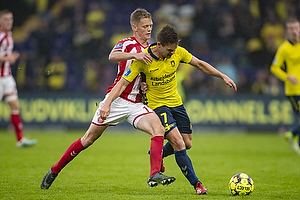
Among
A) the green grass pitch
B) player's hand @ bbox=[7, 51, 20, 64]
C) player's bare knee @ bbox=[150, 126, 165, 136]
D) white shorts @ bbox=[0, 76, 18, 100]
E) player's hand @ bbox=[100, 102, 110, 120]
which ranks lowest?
the green grass pitch

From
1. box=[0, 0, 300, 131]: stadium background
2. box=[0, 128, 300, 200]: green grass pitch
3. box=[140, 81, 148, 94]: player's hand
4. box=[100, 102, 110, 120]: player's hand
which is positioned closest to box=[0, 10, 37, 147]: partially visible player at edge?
box=[0, 128, 300, 200]: green grass pitch

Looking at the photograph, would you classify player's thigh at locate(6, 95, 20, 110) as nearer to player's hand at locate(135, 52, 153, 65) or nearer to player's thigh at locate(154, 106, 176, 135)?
player's thigh at locate(154, 106, 176, 135)

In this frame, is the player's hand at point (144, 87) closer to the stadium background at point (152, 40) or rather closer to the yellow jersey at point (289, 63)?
the yellow jersey at point (289, 63)

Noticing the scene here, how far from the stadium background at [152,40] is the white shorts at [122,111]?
889cm

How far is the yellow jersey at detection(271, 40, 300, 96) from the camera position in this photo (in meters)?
10.5

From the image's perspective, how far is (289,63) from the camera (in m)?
10.7

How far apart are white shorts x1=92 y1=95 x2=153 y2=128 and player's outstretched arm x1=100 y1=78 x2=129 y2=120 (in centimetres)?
37

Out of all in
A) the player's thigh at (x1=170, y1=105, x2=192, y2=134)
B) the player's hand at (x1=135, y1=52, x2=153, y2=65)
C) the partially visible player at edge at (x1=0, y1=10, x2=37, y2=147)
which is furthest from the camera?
the partially visible player at edge at (x1=0, y1=10, x2=37, y2=147)

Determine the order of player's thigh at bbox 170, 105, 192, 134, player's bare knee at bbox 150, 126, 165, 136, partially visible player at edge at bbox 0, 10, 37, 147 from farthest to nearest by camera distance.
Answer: partially visible player at edge at bbox 0, 10, 37, 147 < player's thigh at bbox 170, 105, 192, 134 < player's bare knee at bbox 150, 126, 165, 136

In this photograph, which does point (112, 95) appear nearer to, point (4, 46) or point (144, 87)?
point (144, 87)

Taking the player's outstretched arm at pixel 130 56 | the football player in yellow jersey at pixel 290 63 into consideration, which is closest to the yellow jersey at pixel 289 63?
the football player in yellow jersey at pixel 290 63

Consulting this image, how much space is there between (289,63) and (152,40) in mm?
7174

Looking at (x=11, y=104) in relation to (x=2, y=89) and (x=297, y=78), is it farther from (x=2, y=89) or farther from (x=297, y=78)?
(x=297, y=78)

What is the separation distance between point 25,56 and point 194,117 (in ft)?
20.7
